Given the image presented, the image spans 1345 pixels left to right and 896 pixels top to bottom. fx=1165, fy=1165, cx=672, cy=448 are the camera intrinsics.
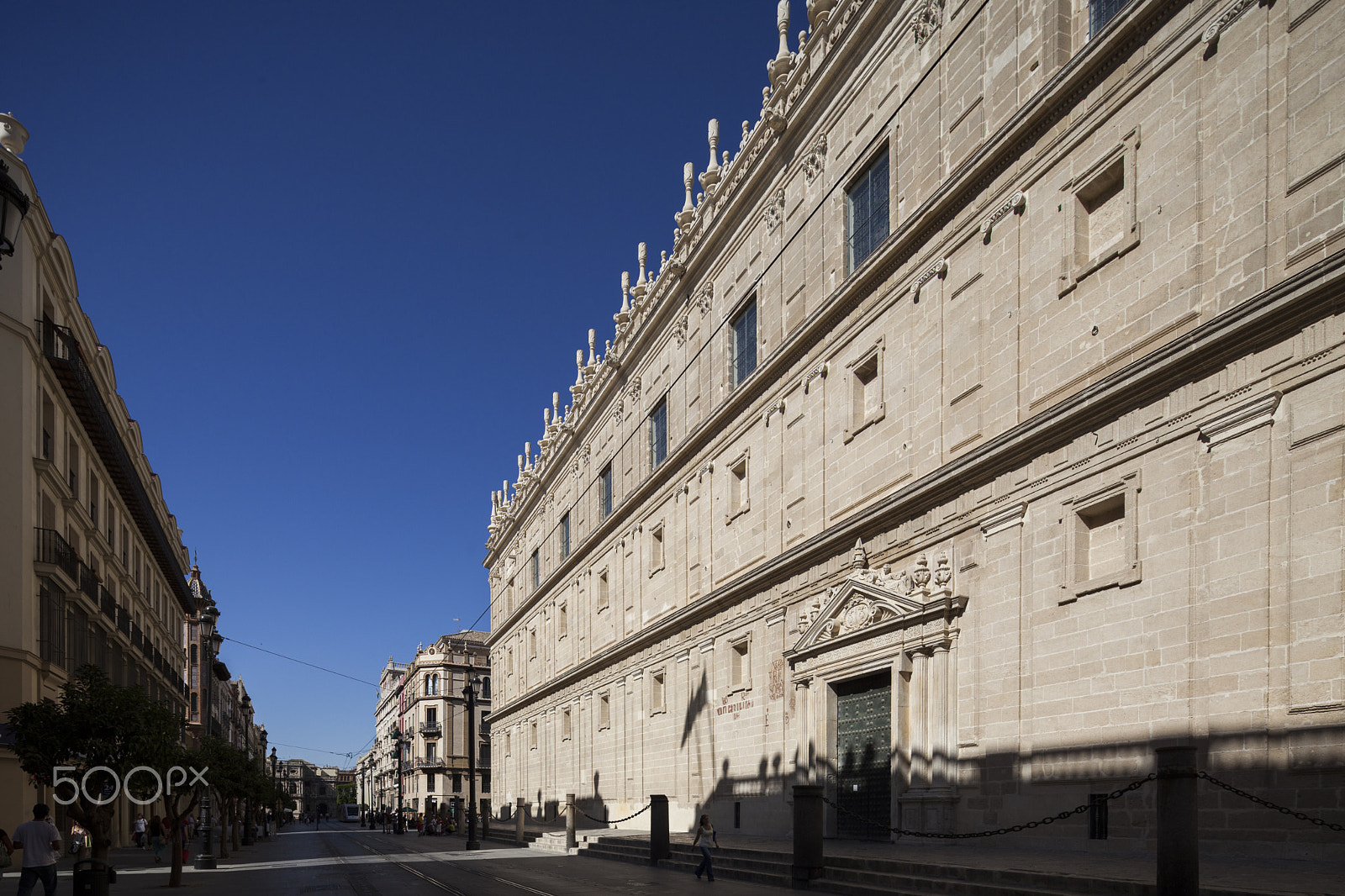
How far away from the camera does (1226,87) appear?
13.8m

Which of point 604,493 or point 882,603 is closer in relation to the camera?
point 882,603

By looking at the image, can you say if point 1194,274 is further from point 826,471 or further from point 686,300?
point 686,300

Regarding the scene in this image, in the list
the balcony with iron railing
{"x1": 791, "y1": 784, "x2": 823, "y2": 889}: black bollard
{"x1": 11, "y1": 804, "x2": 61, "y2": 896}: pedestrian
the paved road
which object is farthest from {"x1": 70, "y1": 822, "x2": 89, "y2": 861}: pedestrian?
{"x1": 791, "y1": 784, "x2": 823, "y2": 889}: black bollard

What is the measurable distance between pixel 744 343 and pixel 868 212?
720 cm

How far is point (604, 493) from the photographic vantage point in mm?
43062

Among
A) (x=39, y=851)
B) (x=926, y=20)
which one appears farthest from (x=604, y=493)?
(x=39, y=851)

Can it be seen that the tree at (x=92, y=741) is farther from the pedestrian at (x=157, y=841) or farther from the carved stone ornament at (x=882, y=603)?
the carved stone ornament at (x=882, y=603)

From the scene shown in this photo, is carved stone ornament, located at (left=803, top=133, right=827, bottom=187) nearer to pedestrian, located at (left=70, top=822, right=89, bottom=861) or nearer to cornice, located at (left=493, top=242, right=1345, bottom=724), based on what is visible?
cornice, located at (left=493, top=242, right=1345, bottom=724)

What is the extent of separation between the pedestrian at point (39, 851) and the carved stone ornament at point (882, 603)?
12.6m

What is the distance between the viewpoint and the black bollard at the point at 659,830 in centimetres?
2384

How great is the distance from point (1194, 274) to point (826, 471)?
10.5m

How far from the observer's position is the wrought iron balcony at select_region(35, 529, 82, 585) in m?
28.3

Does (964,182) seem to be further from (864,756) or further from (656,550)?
(656,550)

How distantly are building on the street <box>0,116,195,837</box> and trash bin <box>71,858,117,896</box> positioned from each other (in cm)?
1114
